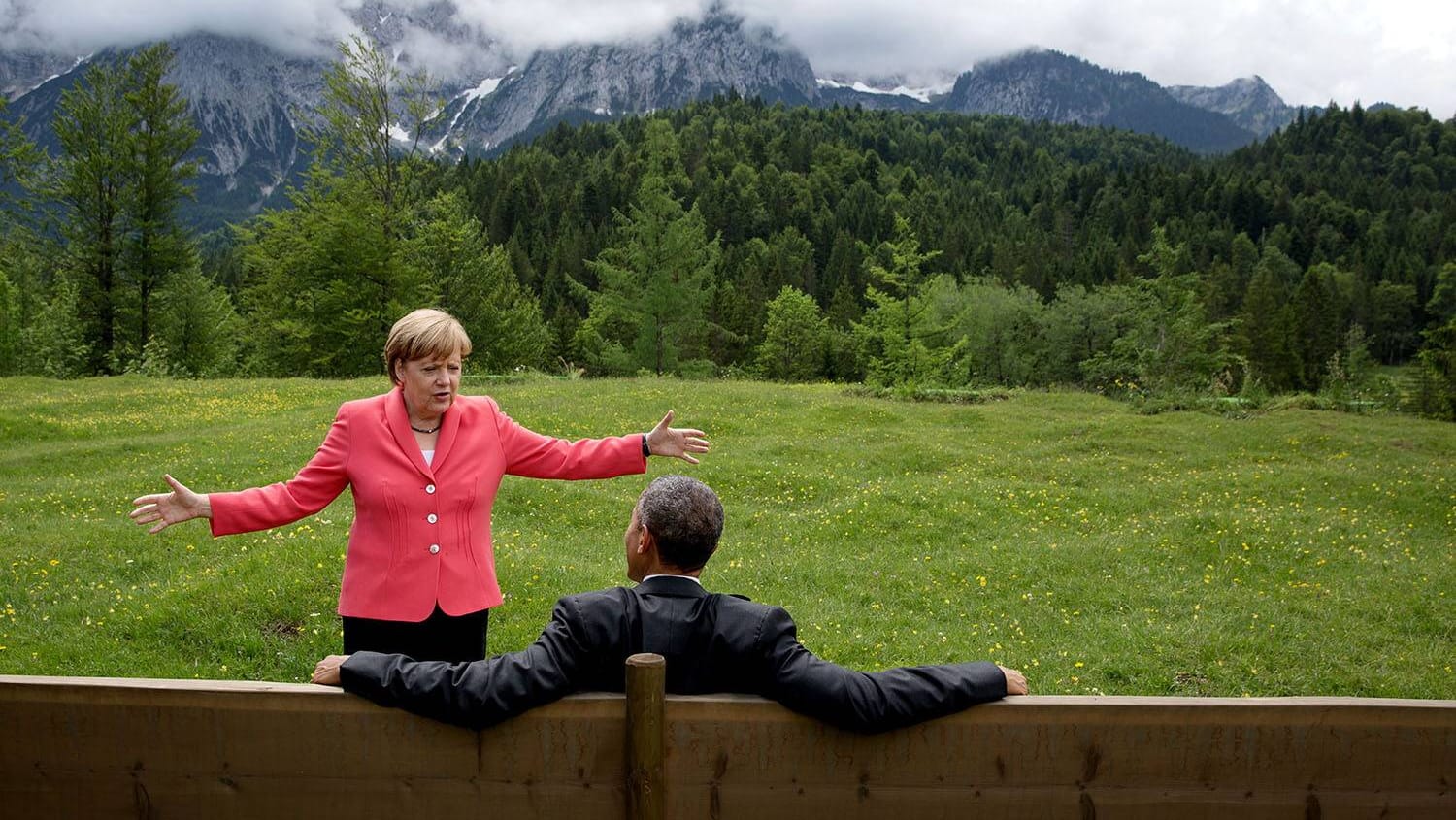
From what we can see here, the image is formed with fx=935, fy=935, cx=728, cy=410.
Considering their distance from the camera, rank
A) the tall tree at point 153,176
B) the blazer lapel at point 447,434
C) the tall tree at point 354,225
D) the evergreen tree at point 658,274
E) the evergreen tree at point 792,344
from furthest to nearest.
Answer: the evergreen tree at point 792,344 → the evergreen tree at point 658,274 → the tall tree at point 153,176 → the tall tree at point 354,225 → the blazer lapel at point 447,434

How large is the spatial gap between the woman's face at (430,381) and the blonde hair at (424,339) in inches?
1.1

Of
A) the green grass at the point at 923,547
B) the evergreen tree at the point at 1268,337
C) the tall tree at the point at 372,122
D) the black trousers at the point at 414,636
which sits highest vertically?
the tall tree at the point at 372,122

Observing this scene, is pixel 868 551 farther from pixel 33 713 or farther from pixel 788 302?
pixel 788 302

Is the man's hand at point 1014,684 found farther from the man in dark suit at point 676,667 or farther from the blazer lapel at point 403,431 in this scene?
the blazer lapel at point 403,431

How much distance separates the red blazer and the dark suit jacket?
116 cm

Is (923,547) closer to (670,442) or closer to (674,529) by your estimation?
(670,442)

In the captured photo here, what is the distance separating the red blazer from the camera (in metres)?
4.14

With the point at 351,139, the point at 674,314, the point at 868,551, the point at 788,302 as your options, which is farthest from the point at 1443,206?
the point at 868,551

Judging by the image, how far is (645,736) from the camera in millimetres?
2754

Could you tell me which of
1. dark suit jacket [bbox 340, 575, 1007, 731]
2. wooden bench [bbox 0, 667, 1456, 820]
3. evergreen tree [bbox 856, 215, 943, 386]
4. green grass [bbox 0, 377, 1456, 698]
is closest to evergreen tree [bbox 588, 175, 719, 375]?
evergreen tree [bbox 856, 215, 943, 386]

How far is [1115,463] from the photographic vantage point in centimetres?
1850

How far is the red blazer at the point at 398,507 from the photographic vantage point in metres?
4.14

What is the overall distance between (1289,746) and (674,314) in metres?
48.2

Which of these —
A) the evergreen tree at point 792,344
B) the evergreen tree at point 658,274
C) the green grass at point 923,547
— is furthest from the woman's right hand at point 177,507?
the evergreen tree at point 792,344
